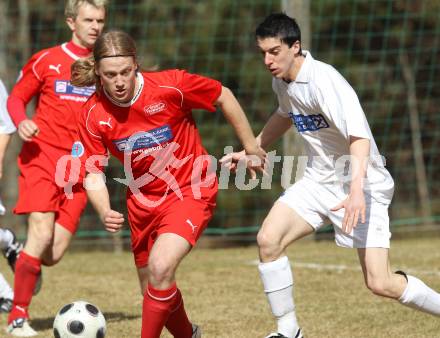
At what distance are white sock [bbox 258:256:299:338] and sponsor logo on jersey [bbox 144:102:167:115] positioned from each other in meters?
0.98

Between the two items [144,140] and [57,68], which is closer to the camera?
[144,140]

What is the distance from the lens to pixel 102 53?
190 inches

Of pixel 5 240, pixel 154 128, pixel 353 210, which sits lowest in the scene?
pixel 5 240

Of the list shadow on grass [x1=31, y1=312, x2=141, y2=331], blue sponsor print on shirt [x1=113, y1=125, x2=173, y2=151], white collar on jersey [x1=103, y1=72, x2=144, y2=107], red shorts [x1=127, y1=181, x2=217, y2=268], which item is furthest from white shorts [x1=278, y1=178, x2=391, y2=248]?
shadow on grass [x1=31, y1=312, x2=141, y2=331]

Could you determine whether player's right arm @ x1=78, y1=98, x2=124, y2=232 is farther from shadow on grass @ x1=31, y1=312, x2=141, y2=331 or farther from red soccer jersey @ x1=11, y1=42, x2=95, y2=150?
shadow on grass @ x1=31, y1=312, x2=141, y2=331

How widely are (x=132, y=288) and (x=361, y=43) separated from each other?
8.61 m

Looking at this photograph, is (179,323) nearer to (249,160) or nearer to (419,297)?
(249,160)

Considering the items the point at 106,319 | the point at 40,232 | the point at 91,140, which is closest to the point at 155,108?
the point at 91,140

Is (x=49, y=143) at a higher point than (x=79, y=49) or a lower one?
lower

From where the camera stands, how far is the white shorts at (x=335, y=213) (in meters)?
5.02

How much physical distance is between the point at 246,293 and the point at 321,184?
2205 millimetres

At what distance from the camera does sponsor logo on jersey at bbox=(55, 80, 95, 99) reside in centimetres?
618

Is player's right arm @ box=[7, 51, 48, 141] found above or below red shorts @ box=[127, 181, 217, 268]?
above

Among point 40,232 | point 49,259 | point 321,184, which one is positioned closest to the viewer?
point 321,184
